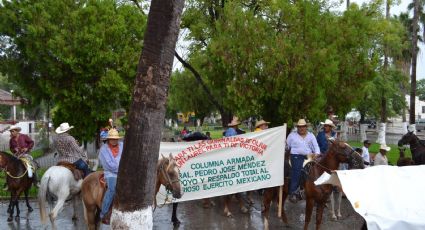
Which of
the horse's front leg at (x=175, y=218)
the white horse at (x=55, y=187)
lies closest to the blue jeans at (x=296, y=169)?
the horse's front leg at (x=175, y=218)

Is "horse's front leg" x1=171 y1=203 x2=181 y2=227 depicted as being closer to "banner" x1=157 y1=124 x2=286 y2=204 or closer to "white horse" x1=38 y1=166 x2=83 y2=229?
"banner" x1=157 y1=124 x2=286 y2=204

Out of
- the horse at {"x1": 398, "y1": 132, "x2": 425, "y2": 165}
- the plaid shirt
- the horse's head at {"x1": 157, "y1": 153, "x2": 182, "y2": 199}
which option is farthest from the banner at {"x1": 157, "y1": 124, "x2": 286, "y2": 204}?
the horse at {"x1": 398, "y1": 132, "x2": 425, "y2": 165}

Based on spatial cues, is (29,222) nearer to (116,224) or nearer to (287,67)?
(116,224)

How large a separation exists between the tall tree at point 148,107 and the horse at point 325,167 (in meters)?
5.00

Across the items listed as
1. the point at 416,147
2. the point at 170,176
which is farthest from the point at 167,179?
the point at 416,147

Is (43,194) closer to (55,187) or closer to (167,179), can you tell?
Answer: (55,187)

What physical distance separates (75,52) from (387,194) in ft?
43.6

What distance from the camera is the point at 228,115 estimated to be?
2253 cm

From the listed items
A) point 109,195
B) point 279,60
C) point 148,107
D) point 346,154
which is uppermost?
point 279,60

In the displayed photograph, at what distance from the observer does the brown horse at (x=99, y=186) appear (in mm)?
9266

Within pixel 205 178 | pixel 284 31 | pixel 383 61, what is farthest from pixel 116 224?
pixel 383 61

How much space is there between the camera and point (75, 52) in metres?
17.2

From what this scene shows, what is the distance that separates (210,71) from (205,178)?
5745 millimetres

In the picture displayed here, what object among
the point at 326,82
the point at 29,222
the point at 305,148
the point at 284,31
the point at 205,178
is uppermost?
the point at 284,31
